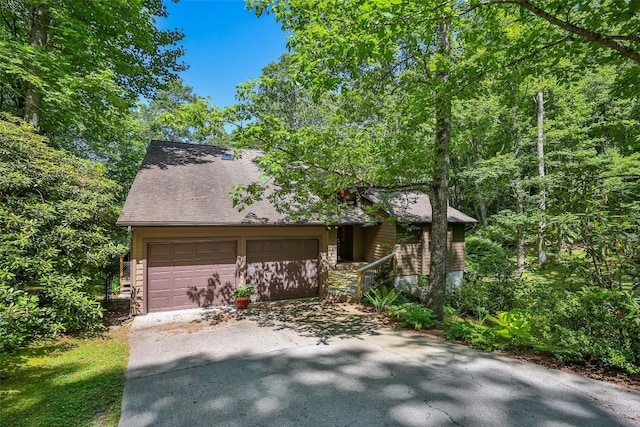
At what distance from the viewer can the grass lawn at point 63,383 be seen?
12.1 ft

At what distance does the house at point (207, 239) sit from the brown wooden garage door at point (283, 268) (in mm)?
31

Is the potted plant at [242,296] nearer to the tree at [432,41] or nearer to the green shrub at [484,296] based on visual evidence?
the tree at [432,41]

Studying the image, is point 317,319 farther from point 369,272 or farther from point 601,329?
point 601,329

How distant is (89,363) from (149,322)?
254cm

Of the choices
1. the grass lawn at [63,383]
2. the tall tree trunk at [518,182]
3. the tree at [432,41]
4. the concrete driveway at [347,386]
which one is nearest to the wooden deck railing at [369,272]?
the tree at [432,41]

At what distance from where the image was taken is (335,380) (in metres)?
4.55

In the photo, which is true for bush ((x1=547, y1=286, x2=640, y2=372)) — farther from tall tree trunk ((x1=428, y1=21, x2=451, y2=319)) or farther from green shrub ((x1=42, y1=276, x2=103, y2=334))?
green shrub ((x1=42, y1=276, x2=103, y2=334))

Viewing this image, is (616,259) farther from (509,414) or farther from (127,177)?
(127,177)

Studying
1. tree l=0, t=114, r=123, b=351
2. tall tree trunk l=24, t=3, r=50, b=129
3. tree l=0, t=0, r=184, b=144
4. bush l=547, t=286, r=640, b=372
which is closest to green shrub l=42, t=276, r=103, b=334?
tree l=0, t=114, r=123, b=351

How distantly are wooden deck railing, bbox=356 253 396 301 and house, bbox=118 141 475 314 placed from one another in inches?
51.6

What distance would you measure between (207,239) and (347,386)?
6.23 m

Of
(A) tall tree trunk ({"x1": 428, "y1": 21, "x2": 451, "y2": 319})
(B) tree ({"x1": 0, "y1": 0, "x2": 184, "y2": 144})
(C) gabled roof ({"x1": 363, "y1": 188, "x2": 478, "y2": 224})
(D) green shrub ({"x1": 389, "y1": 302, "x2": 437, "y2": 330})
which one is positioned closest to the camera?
(D) green shrub ({"x1": 389, "y1": 302, "x2": 437, "y2": 330})

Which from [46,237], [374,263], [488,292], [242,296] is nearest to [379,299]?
[374,263]

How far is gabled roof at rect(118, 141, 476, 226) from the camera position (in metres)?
8.32
